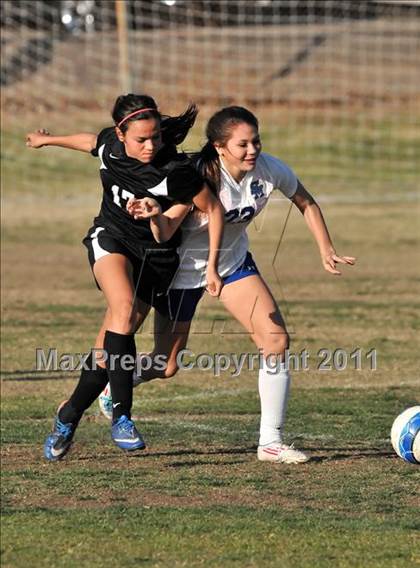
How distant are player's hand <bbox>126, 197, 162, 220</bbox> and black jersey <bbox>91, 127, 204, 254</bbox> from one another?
0.27 metres

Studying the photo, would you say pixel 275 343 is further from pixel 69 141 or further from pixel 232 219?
pixel 69 141

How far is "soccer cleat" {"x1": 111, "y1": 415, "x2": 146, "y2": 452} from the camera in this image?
21.0ft

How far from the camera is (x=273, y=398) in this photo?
686 cm

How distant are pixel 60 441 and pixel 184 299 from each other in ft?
3.39

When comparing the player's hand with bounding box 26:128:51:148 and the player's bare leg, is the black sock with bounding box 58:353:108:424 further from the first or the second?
the player's hand with bounding box 26:128:51:148

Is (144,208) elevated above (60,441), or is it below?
above

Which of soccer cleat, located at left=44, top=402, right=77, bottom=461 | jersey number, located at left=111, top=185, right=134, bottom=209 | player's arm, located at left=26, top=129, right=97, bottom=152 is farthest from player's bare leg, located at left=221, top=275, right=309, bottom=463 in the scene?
player's arm, located at left=26, top=129, right=97, bottom=152

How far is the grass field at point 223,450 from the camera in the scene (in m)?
5.20

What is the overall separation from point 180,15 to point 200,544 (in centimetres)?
2325

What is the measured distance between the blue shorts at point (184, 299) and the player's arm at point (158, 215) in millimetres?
471

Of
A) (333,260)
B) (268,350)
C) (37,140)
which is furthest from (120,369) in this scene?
(37,140)

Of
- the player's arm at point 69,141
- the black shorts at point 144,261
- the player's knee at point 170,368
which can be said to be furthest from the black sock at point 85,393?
the player's arm at point 69,141

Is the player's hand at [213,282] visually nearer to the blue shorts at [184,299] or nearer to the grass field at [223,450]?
the blue shorts at [184,299]

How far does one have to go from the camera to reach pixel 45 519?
5.53m
